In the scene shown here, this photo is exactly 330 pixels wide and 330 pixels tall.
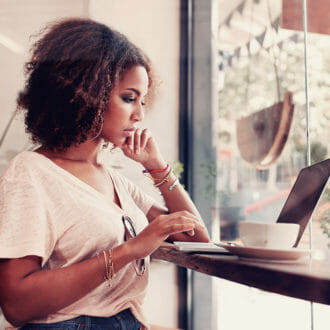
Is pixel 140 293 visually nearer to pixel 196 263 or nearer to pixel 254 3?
pixel 196 263

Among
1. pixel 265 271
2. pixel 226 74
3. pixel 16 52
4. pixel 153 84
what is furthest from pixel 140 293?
pixel 226 74

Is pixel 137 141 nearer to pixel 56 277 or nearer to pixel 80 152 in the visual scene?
pixel 80 152

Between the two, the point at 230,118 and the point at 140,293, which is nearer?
the point at 140,293

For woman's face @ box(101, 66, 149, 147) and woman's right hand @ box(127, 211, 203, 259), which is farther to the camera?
woman's face @ box(101, 66, 149, 147)

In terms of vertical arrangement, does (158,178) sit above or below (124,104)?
below

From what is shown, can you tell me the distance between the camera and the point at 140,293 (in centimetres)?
109

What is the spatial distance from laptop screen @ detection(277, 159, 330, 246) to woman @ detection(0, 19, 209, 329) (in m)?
0.25

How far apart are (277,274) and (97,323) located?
1.60 ft

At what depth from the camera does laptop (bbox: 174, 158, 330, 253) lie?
1.02 meters

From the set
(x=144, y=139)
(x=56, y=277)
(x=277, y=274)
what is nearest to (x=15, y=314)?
(x=56, y=277)

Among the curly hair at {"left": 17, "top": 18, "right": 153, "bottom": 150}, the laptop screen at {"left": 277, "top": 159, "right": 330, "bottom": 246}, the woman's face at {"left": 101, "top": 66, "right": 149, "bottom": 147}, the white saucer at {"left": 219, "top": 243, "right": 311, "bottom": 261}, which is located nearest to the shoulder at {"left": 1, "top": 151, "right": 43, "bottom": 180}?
the curly hair at {"left": 17, "top": 18, "right": 153, "bottom": 150}

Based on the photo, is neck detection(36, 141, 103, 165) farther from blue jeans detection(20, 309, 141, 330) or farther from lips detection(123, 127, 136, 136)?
blue jeans detection(20, 309, 141, 330)

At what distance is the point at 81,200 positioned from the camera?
101cm

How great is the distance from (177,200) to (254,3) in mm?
1353
